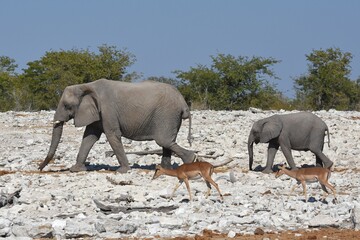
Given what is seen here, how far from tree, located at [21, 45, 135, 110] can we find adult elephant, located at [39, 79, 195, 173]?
34026mm

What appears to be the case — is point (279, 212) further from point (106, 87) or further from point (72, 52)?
point (72, 52)

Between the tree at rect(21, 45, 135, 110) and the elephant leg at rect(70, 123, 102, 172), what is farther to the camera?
the tree at rect(21, 45, 135, 110)

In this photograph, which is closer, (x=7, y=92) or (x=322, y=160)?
(x=322, y=160)

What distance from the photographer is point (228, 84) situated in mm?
56531

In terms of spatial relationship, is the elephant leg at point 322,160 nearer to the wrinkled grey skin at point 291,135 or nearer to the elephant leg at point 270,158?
the wrinkled grey skin at point 291,135

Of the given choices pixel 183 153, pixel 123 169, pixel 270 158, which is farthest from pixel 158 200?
pixel 270 158

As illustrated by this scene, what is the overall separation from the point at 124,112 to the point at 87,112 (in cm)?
86

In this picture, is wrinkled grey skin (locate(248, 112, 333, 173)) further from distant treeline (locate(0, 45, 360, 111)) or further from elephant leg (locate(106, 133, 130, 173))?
distant treeline (locate(0, 45, 360, 111))

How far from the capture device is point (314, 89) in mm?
56781

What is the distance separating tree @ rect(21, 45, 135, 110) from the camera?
58250 millimetres

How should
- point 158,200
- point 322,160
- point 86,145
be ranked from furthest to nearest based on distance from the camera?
point 322,160
point 86,145
point 158,200

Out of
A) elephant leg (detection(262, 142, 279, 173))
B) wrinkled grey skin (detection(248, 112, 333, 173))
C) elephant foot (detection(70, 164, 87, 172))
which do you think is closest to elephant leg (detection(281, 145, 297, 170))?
wrinkled grey skin (detection(248, 112, 333, 173))

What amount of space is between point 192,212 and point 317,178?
2622mm

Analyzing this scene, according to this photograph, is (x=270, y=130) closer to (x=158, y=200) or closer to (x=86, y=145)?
(x=86, y=145)
